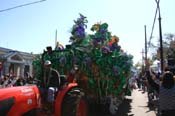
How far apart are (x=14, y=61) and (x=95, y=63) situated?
123 feet

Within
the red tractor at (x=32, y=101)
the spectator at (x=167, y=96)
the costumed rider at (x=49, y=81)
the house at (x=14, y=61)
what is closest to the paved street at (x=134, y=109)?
the red tractor at (x=32, y=101)

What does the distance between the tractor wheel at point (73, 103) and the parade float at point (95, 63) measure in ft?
4.45

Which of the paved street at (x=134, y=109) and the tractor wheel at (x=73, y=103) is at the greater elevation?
the tractor wheel at (x=73, y=103)

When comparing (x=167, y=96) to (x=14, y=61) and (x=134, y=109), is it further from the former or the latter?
(x=14, y=61)

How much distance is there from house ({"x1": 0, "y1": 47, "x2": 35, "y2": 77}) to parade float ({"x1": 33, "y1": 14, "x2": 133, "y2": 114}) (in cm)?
3067

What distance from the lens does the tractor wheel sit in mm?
7719

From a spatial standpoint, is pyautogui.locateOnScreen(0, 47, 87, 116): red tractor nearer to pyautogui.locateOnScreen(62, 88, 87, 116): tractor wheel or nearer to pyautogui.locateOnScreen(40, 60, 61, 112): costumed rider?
pyautogui.locateOnScreen(62, 88, 87, 116): tractor wheel

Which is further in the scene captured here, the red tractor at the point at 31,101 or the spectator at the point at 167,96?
A: the spectator at the point at 167,96

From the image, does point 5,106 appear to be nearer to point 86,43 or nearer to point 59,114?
point 59,114

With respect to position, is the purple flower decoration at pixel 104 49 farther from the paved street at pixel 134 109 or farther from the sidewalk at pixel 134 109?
the sidewalk at pixel 134 109

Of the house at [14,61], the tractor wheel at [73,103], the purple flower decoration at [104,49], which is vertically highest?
the house at [14,61]

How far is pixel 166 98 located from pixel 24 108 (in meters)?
2.71

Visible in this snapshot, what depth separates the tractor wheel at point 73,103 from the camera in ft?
25.3

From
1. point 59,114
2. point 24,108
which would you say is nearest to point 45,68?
point 59,114
